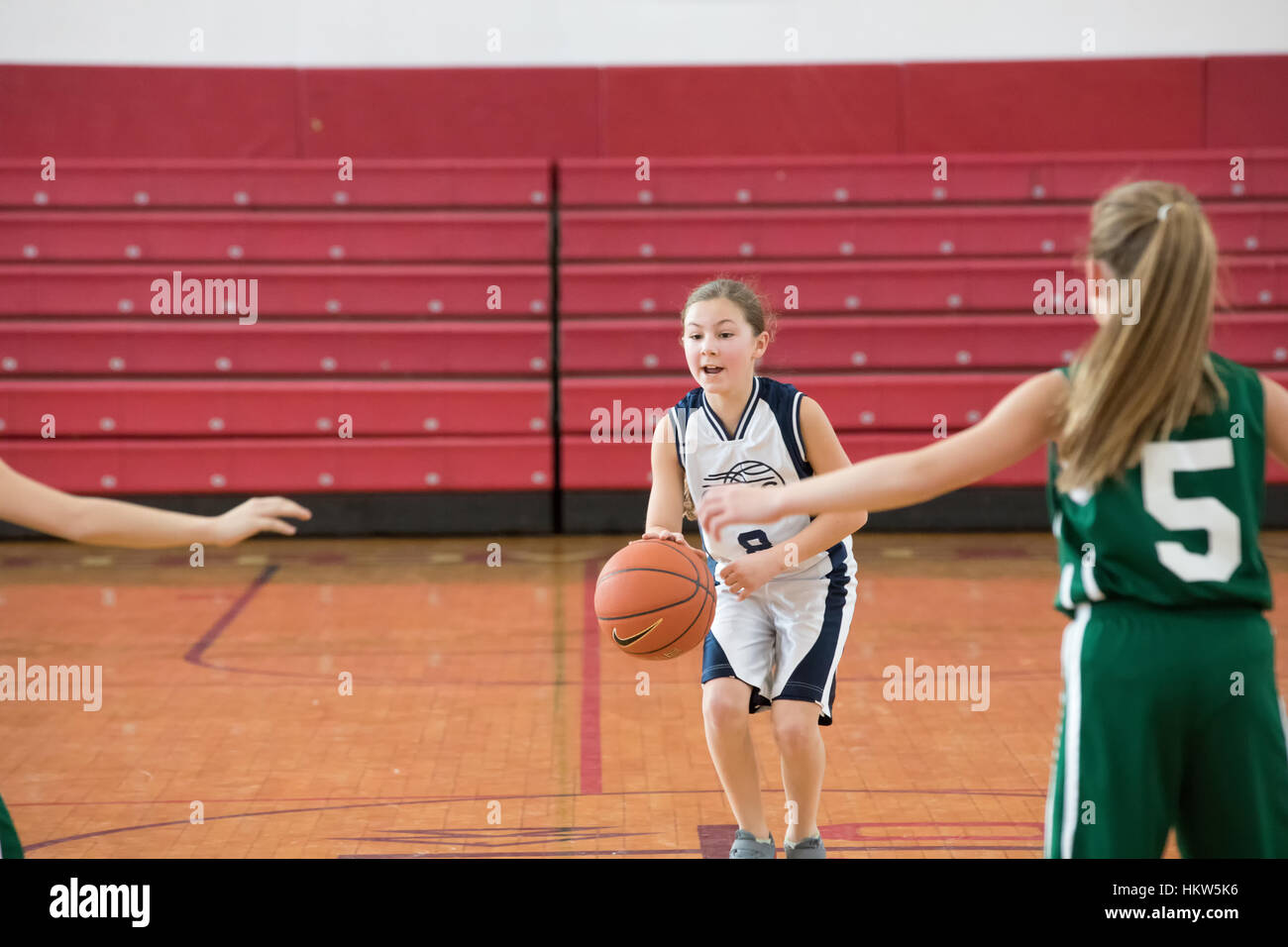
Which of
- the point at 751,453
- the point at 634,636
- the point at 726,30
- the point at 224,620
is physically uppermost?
the point at 726,30

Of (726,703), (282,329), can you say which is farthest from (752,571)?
(282,329)

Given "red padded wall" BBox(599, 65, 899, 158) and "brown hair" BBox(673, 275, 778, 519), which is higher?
"red padded wall" BBox(599, 65, 899, 158)

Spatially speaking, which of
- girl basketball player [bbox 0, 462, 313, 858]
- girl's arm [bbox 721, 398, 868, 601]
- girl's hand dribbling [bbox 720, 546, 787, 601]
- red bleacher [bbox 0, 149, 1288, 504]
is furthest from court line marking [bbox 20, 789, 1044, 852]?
red bleacher [bbox 0, 149, 1288, 504]

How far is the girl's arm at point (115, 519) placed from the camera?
186cm

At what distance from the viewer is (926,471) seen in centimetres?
174

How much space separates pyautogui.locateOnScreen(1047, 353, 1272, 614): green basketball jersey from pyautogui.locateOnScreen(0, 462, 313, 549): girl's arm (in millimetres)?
1086

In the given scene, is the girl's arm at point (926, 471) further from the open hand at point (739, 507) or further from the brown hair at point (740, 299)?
the brown hair at point (740, 299)

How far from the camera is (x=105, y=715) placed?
443 cm

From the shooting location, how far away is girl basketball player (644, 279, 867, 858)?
9.09 ft

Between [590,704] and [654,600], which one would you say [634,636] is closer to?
[654,600]

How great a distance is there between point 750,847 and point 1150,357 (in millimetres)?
1482

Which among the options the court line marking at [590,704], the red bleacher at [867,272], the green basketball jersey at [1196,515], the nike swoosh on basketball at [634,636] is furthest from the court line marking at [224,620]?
the green basketball jersey at [1196,515]

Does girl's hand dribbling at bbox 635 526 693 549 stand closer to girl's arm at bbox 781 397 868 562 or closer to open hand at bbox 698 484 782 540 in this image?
girl's arm at bbox 781 397 868 562
